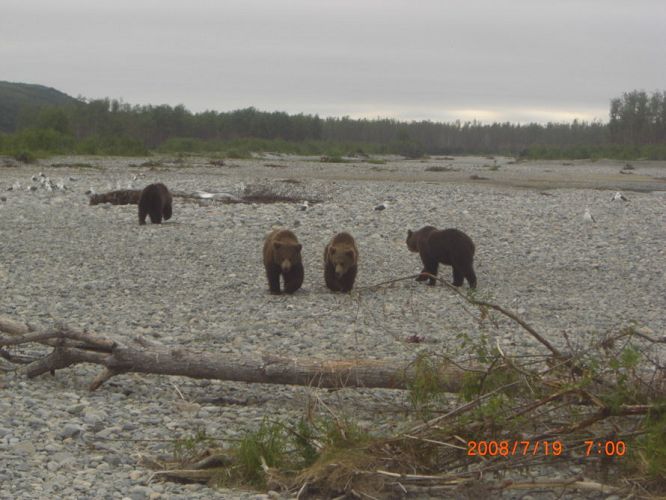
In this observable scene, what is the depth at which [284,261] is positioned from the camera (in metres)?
11.0

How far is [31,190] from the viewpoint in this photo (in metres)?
23.6

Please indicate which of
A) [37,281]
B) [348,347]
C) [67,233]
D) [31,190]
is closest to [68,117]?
[31,190]

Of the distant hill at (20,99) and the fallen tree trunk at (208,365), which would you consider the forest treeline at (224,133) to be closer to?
the distant hill at (20,99)

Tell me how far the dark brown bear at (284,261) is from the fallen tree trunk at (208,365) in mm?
4088

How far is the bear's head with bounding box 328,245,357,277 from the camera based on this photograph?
11070 mm

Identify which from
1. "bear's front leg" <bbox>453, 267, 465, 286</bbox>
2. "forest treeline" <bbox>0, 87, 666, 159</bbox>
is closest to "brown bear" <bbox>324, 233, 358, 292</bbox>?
"bear's front leg" <bbox>453, 267, 465, 286</bbox>

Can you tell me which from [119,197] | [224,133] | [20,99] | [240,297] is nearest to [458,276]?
[240,297]

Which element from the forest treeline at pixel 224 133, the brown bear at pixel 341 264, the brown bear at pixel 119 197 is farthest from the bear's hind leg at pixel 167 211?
the forest treeline at pixel 224 133

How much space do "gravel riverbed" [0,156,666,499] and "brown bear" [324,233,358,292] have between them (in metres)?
0.21

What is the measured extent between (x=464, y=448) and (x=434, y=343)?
3525 mm

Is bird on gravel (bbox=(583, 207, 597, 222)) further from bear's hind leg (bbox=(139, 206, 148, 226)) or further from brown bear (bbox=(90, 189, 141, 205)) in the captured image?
brown bear (bbox=(90, 189, 141, 205))

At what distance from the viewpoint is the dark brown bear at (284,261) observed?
11.0 metres

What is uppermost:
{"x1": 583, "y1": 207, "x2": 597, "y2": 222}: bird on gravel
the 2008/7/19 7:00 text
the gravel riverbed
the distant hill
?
the distant hill

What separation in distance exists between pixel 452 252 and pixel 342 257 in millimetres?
1703
